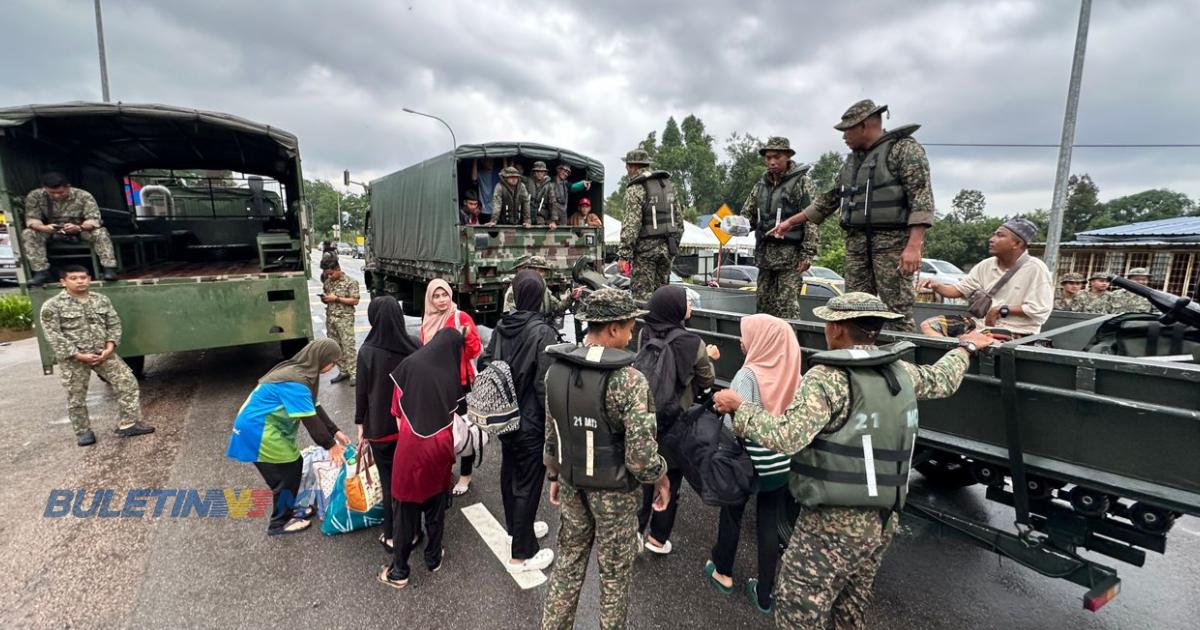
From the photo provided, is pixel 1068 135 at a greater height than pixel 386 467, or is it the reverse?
pixel 1068 135

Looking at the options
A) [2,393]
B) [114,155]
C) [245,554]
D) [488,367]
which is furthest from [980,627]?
[114,155]

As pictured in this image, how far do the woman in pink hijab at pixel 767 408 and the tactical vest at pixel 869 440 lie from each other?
0.37 meters

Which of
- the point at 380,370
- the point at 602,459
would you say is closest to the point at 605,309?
the point at 602,459

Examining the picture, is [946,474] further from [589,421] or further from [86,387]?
[86,387]

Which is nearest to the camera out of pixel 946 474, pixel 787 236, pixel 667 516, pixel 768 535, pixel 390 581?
pixel 768 535

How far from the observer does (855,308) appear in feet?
6.53

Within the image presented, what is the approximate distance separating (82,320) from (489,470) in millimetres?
3796

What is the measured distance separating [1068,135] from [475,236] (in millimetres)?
9397

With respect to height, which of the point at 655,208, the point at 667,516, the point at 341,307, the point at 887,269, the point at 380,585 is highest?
the point at 655,208

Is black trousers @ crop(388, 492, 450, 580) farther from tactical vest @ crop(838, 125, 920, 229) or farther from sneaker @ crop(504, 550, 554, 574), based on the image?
tactical vest @ crop(838, 125, 920, 229)

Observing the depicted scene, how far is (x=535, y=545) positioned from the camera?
300 cm

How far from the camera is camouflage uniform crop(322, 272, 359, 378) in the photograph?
6.36 metres

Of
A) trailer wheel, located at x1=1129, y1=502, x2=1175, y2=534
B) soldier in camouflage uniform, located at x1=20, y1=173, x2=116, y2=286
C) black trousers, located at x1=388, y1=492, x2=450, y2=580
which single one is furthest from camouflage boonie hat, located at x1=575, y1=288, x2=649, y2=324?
soldier in camouflage uniform, located at x1=20, y1=173, x2=116, y2=286

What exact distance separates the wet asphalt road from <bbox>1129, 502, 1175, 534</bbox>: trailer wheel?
28.6 inches
